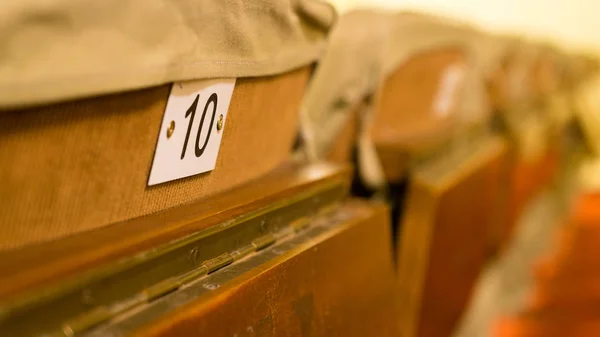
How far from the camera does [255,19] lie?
1.68ft

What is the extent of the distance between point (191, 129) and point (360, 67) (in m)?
0.49

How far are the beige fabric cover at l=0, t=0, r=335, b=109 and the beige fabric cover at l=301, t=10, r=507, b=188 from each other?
25 cm

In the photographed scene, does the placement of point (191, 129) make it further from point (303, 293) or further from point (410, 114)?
point (410, 114)

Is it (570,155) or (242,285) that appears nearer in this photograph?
(242,285)

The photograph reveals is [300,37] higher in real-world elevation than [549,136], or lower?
higher

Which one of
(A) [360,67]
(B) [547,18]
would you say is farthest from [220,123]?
(B) [547,18]

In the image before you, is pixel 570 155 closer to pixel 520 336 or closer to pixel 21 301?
pixel 520 336

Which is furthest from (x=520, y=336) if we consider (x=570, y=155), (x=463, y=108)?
(x=570, y=155)

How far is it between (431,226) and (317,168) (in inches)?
14.1

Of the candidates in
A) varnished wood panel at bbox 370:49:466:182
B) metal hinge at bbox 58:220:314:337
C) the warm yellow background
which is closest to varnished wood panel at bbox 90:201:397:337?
metal hinge at bbox 58:220:314:337

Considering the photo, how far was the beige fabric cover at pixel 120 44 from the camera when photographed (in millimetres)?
307

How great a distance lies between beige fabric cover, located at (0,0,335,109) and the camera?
31cm

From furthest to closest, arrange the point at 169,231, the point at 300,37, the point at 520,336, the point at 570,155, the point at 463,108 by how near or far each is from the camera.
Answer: the point at 570,155 < the point at 520,336 < the point at 463,108 < the point at 300,37 < the point at 169,231

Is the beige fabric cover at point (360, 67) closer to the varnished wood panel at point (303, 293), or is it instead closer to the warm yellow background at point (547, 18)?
the varnished wood panel at point (303, 293)
